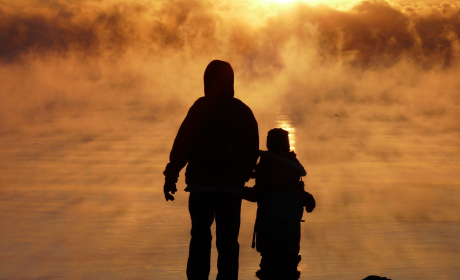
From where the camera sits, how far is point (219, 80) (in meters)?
6.82

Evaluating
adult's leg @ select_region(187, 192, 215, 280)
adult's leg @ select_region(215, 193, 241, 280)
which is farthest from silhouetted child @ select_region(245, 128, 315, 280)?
adult's leg @ select_region(187, 192, 215, 280)

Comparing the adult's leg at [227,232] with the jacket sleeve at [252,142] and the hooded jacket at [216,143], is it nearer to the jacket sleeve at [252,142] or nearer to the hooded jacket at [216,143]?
the hooded jacket at [216,143]

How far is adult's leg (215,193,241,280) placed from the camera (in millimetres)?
6688

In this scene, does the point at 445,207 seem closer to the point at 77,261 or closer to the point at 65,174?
the point at 77,261

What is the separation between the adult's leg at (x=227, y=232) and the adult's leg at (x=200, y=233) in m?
0.07

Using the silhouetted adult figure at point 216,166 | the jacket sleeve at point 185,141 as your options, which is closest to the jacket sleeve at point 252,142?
the silhouetted adult figure at point 216,166

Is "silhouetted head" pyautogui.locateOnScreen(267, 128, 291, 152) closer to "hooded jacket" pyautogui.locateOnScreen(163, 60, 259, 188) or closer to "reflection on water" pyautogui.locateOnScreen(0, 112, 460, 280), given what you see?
"hooded jacket" pyautogui.locateOnScreen(163, 60, 259, 188)

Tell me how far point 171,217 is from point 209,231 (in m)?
4.69

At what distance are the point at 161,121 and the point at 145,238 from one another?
2360cm

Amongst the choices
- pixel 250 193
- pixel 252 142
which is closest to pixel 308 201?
pixel 250 193

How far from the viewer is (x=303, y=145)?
73.0 ft

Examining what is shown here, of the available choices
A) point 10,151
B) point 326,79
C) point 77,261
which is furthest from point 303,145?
point 326,79

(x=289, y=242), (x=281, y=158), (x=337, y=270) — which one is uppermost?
(x=281, y=158)

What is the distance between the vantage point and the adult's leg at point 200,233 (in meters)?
6.66
